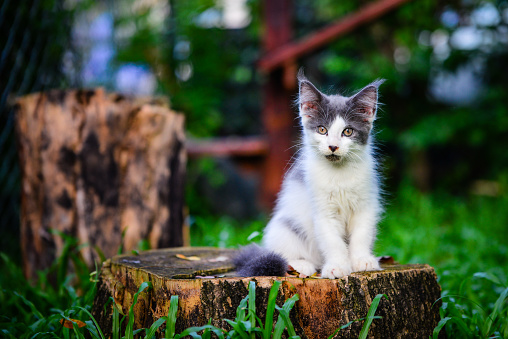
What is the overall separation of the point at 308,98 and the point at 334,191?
1.68 feet

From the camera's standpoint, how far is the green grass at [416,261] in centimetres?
200

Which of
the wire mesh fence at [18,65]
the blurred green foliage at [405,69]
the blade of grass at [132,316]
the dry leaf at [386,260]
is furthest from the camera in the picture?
the blurred green foliage at [405,69]

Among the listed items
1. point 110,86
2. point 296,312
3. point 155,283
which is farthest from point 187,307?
point 110,86

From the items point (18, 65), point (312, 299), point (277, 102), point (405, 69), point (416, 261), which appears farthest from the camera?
point (405, 69)

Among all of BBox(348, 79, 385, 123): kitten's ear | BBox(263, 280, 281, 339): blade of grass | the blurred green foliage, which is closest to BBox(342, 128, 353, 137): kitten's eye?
BBox(348, 79, 385, 123): kitten's ear

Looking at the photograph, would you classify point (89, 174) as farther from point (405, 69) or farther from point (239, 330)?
point (405, 69)

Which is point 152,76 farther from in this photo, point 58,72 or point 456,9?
point 456,9

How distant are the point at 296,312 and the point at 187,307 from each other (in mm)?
489

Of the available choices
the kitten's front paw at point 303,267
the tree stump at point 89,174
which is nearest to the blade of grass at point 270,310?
the kitten's front paw at point 303,267

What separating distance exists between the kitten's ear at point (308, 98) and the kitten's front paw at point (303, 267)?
31.2 inches

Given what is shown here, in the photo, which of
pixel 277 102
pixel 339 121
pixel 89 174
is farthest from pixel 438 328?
pixel 277 102

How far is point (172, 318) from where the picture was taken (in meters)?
1.78

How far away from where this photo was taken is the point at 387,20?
19.1 feet

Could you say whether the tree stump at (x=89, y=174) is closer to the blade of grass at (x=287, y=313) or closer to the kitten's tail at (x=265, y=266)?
the kitten's tail at (x=265, y=266)
